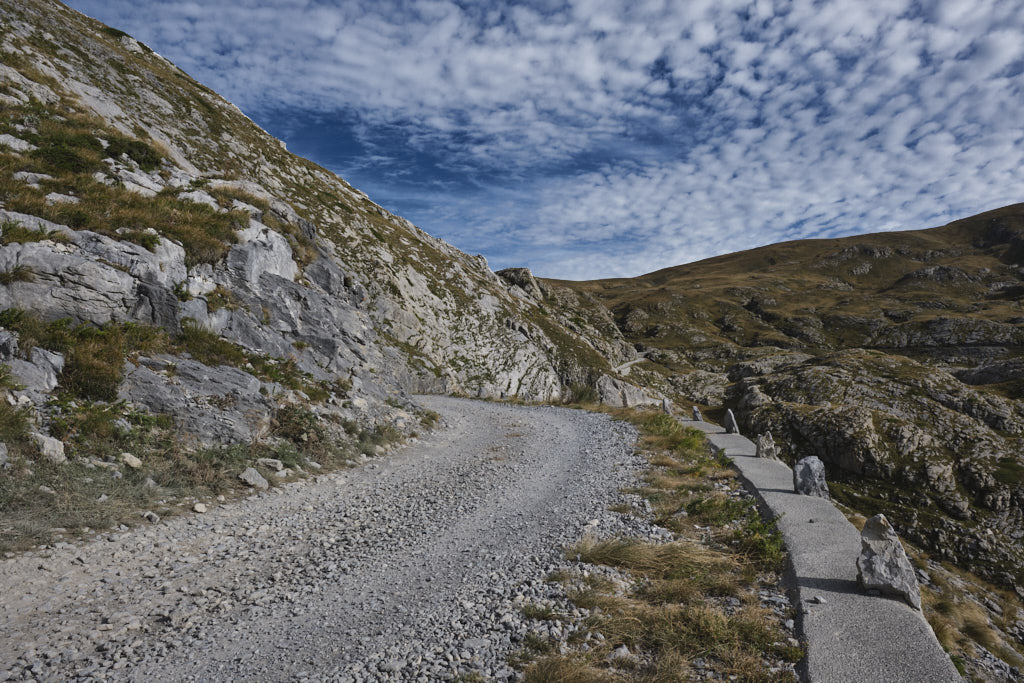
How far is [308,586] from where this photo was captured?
814 cm

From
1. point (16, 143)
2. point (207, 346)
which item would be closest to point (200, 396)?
point (207, 346)

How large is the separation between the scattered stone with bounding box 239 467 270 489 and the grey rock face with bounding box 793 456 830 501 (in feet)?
49.6

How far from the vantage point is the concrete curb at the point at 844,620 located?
568 cm

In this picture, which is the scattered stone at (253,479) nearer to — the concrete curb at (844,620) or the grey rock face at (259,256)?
the grey rock face at (259,256)

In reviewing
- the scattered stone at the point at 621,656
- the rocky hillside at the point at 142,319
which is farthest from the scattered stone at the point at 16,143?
the scattered stone at the point at 621,656

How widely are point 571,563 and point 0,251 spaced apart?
17078 mm

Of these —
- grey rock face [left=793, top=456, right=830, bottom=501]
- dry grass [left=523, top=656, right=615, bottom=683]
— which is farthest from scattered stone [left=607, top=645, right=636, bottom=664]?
grey rock face [left=793, top=456, right=830, bottom=501]

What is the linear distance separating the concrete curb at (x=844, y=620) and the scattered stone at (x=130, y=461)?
13.9 meters

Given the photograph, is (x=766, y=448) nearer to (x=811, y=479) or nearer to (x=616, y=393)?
(x=811, y=479)

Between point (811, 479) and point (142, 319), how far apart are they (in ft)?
70.0

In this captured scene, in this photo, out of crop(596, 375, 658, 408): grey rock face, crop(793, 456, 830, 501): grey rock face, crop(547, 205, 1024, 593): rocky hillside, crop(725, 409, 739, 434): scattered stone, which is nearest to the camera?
crop(793, 456, 830, 501): grey rock face

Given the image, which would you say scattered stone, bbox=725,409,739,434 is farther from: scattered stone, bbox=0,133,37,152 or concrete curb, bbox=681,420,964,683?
scattered stone, bbox=0,133,37,152

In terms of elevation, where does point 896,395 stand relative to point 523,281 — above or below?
below

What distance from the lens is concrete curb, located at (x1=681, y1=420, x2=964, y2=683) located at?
5.68m
